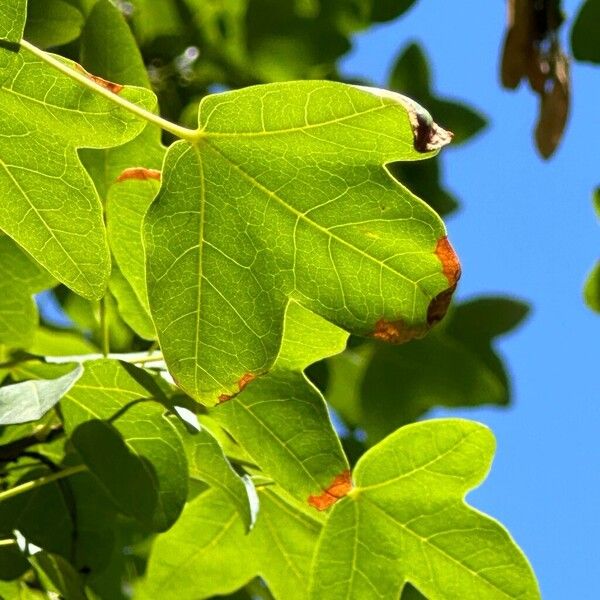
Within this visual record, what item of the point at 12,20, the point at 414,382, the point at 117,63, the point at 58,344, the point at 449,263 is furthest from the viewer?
the point at 414,382

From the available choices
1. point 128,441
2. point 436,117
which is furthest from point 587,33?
point 128,441

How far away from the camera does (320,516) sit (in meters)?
1.48

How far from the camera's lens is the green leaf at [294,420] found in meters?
1.32

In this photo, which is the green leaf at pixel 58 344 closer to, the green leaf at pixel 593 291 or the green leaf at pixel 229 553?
the green leaf at pixel 229 553

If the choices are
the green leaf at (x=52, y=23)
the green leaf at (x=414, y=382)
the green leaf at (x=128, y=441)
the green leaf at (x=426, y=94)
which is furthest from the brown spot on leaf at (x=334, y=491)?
the green leaf at (x=426, y=94)

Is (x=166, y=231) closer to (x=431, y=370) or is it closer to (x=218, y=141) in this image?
(x=218, y=141)

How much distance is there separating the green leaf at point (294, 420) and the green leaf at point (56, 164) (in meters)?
0.27

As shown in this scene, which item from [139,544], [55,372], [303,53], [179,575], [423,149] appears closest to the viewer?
[423,149]

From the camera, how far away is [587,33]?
197cm

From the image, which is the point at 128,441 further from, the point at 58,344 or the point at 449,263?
the point at 58,344

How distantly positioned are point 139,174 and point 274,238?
26 centimetres

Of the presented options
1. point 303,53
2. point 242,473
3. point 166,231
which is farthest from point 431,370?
point 166,231

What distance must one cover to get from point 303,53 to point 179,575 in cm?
95

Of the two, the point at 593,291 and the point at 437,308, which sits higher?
the point at 437,308
